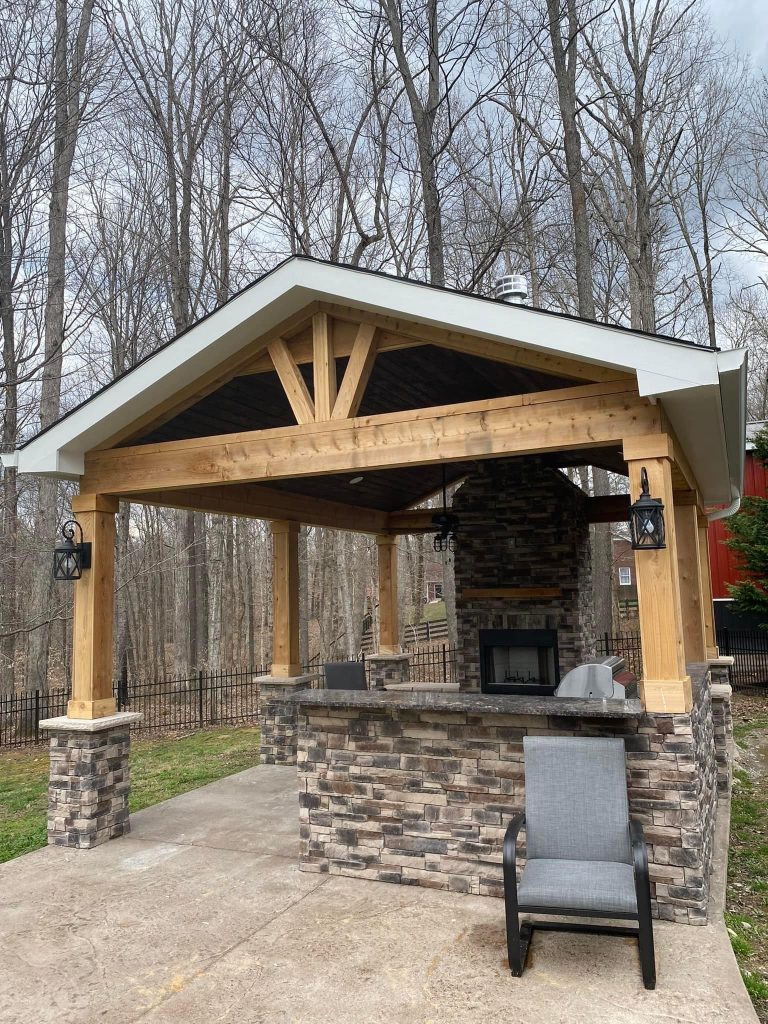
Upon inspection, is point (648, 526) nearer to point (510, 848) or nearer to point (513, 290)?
point (510, 848)

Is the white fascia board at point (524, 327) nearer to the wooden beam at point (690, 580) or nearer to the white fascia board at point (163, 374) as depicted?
the white fascia board at point (163, 374)

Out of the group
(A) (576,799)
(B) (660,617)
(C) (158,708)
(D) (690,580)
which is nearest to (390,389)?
(B) (660,617)

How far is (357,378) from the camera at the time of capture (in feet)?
16.1

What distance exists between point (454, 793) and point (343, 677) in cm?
Answer: 373

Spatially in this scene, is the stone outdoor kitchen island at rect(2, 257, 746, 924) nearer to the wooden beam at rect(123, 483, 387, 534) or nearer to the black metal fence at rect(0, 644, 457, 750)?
the wooden beam at rect(123, 483, 387, 534)

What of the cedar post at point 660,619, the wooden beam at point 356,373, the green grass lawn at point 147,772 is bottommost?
the green grass lawn at point 147,772

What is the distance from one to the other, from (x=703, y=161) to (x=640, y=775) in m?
14.9

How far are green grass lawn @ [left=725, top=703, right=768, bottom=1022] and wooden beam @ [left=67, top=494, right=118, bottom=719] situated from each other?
4.49 metres

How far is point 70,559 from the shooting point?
5.61 m

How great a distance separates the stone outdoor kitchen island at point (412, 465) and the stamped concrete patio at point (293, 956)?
1.31 ft

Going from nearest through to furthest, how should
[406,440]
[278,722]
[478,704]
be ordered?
1. [478,704]
2. [406,440]
3. [278,722]

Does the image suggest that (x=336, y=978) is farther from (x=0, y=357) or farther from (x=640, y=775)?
(x=0, y=357)

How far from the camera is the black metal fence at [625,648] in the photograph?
13562mm

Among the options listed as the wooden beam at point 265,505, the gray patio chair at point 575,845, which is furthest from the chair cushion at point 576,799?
the wooden beam at point 265,505
